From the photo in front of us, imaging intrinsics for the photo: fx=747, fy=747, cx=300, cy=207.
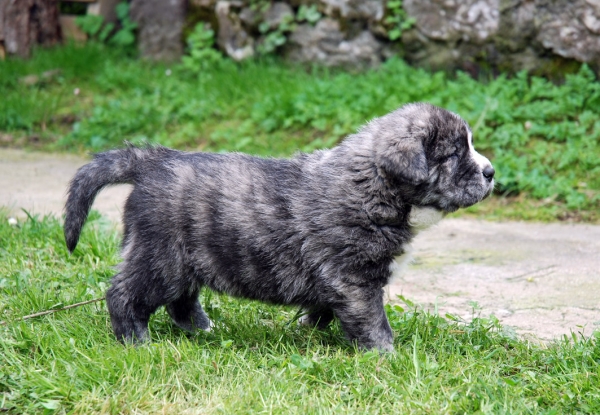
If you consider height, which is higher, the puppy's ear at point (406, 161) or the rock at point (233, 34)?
the puppy's ear at point (406, 161)

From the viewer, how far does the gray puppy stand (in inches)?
153

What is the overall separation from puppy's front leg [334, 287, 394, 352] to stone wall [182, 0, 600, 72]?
17.3 ft

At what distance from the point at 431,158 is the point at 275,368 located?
1.38 m

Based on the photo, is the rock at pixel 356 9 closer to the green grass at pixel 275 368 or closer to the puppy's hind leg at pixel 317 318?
the green grass at pixel 275 368

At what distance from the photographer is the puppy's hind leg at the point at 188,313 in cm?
439

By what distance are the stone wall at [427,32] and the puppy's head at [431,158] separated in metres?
4.57

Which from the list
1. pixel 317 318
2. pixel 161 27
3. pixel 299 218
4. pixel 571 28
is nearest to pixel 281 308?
pixel 317 318

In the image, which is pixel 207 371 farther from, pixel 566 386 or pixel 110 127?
pixel 110 127

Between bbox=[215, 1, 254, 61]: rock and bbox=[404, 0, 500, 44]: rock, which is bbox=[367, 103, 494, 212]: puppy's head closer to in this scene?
bbox=[404, 0, 500, 44]: rock

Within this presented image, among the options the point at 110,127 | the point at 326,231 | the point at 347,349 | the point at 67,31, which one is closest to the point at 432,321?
the point at 347,349

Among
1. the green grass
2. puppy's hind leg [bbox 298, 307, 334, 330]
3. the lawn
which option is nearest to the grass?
the lawn

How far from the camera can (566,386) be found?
3508 millimetres

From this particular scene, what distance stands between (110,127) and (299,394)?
6.11m

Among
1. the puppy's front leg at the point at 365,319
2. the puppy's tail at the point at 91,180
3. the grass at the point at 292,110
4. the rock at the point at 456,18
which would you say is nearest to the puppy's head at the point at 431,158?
the puppy's front leg at the point at 365,319
